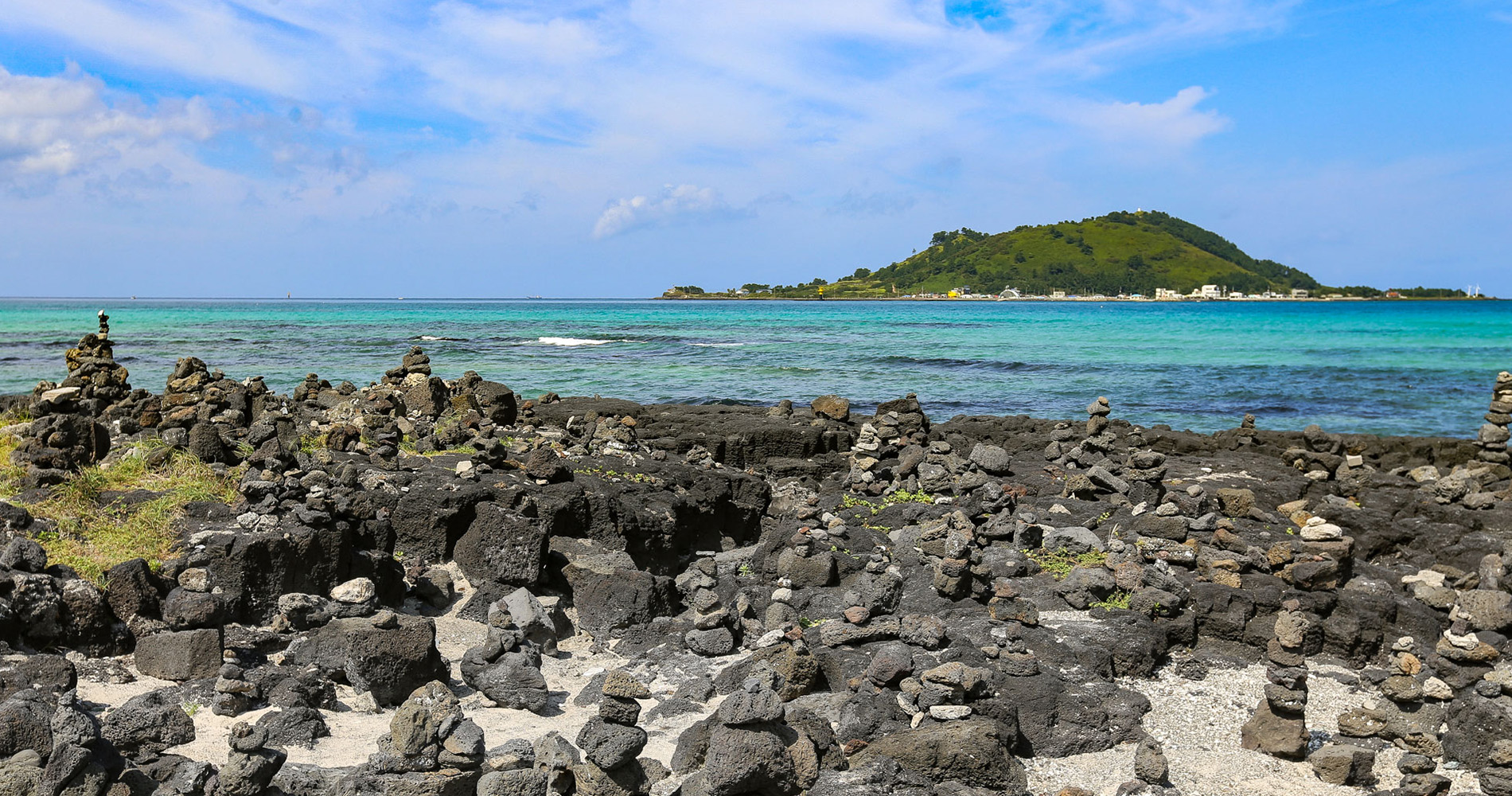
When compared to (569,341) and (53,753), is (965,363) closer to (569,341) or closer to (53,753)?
(569,341)

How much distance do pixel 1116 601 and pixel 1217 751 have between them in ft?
8.04

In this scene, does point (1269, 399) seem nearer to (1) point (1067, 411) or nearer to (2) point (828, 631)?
(1) point (1067, 411)

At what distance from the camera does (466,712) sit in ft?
24.2

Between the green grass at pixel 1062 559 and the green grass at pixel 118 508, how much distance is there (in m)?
9.02

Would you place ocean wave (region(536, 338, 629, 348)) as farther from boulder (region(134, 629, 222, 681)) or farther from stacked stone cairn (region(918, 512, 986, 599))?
boulder (region(134, 629, 222, 681))

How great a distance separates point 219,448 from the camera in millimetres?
11578

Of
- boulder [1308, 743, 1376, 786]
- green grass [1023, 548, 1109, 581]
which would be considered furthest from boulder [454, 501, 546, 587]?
boulder [1308, 743, 1376, 786]

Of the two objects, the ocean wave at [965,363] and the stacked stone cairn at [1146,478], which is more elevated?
the stacked stone cairn at [1146,478]

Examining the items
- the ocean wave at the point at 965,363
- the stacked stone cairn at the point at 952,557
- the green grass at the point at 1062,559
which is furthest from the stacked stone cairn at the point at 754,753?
the ocean wave at the point at 965,363

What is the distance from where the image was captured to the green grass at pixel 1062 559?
1075 centimetres

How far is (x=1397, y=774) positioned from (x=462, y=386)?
49.9ft

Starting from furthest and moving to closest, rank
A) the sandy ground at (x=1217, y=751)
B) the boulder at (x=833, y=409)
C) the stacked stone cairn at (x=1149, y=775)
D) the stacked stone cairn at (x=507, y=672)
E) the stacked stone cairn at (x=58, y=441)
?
the boulder at (x=833, y=409) < the stacked stone cairn at (x=58, y=441) < the stacked stone cairn at (x=507, y=672) < the sandy ground at (x=1217, y=751) < the stacked stone cairn at (x=1149, y=775)

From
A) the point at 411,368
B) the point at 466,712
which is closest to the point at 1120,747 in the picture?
the point at 466,712

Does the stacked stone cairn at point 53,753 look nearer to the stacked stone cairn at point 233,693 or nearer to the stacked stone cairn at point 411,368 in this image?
the stacked stone cairn at point 233,693
